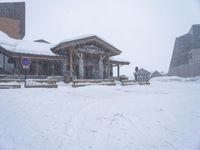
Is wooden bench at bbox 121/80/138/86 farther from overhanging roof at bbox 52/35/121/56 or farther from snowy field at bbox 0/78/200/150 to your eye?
snowy field at bbox 0/78/200/150

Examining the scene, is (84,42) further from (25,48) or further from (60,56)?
(25,48)

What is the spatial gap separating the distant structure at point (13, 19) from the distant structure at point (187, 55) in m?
33.3

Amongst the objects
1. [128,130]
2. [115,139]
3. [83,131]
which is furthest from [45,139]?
[128,130]

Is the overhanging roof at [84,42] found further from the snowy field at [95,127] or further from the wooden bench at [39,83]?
the snowy field at [95,127]

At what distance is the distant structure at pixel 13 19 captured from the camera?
105 feet

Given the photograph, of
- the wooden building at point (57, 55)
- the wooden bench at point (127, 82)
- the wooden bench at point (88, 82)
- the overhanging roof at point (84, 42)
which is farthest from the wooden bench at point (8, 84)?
the wooden bench at point (127, 82)

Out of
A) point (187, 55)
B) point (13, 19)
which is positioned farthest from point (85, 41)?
point (187, 55)

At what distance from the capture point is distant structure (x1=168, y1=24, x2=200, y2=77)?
37312 mm

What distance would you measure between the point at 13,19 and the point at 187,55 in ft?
119

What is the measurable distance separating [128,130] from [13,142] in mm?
2912

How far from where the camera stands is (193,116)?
665 centimetres

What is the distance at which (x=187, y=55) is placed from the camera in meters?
41.7

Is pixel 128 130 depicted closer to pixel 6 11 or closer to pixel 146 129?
pixel 146 129

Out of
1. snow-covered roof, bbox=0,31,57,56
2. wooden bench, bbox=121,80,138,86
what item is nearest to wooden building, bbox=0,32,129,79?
snow-covered roof, bbox=0,31,57,56
